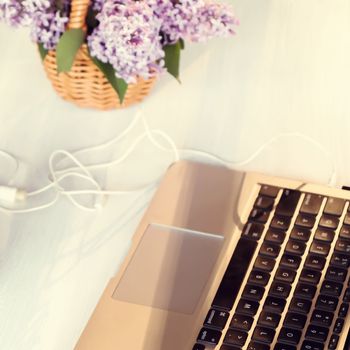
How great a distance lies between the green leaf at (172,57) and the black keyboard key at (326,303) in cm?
32

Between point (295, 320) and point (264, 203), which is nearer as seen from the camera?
point (295, 320)

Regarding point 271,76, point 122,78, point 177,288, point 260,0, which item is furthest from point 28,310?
point 260,0

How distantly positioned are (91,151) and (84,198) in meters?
0.08

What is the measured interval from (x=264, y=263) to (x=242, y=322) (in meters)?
0.07

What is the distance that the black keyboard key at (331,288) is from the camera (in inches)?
28.4

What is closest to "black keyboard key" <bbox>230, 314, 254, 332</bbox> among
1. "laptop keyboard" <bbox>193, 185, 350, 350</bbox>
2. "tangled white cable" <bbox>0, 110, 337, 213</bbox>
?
"laptop keyboard" <bbox>193, 185, 350, 350</bbox>

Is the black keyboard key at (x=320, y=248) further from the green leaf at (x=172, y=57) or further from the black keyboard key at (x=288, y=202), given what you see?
the green leaf at (x=172, y=57)

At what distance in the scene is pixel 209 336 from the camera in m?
0.69

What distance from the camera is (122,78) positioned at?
85 cm

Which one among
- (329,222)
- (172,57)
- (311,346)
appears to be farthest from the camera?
(172,57)

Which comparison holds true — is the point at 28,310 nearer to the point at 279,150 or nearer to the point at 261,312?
the point at 261,312

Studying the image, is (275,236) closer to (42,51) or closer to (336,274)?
(336,274)

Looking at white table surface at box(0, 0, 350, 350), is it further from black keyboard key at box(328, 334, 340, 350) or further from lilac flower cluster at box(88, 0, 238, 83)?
black keyboard key at box(328, 334, 340, 350)

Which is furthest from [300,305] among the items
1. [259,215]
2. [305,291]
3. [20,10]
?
[20,10]
